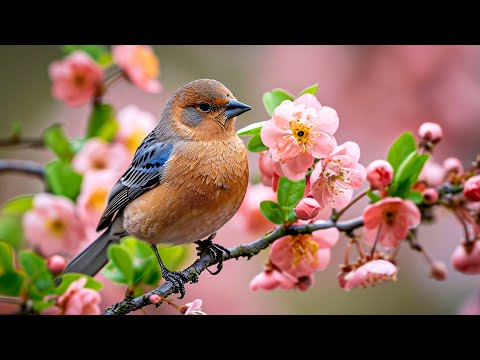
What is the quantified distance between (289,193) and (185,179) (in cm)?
44

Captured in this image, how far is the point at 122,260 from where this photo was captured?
5.84 ft

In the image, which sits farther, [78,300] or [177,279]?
[177,279]

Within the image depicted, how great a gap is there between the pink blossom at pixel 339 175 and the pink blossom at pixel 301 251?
0.29 metres

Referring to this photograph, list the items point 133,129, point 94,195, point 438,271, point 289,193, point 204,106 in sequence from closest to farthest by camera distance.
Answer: point 289,193
point 204,106
point 438,271
point 94,195
point 133,129

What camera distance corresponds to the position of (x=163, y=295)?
5.36ft

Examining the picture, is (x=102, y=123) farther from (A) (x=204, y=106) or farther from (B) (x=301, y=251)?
(B) (x=301, y=251)

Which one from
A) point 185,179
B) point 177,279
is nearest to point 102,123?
point 185,179

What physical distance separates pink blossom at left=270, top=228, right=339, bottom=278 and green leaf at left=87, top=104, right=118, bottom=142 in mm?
948

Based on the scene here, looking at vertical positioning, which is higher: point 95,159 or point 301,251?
point 95,159

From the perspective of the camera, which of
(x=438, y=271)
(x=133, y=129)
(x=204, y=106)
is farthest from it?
(x=133, y=129)

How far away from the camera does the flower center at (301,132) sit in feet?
4.93

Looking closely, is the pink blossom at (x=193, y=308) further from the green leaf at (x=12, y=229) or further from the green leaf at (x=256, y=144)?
the green leaf at (x=12, y=229)

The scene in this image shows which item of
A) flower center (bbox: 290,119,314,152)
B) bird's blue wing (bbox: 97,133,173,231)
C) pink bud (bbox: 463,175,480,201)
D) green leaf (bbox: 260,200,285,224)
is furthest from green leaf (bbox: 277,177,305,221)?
bird's blue wing (bbox: 97,133,173,231)

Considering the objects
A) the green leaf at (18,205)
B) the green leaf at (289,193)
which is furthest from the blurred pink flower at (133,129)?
the green leaf at (289,193)
